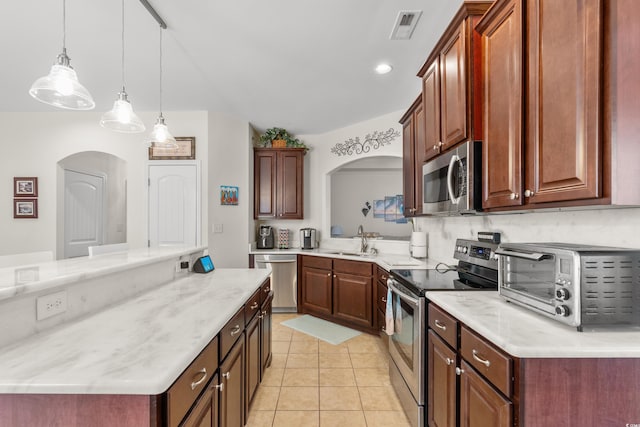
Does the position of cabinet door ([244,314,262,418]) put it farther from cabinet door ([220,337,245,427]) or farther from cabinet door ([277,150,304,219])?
cabinet door ([277,150,304,219])

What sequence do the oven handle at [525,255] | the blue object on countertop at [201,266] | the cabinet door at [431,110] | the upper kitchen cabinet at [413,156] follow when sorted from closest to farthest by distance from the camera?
the oven handle at [525,255], the cabinet door at [431,110], the blue object on countertop at [201,266], the upper kitchen cabinet at [413,156]

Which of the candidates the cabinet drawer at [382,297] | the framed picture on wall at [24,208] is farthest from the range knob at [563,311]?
the framed picture on wall at [24,208]

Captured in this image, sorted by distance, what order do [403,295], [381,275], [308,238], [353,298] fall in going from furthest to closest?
1. [308,238]
2. [353,298]
3. [381,275]
4. [403,295]

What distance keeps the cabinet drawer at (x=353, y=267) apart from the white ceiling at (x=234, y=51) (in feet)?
6.17

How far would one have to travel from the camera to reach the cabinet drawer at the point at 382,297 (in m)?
2.90

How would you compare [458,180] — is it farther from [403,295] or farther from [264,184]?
[264,184]

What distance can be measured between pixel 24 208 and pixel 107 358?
4.17 meters

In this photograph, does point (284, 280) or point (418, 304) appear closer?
point (418, 304)

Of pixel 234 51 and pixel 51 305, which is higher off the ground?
pixel 234 51

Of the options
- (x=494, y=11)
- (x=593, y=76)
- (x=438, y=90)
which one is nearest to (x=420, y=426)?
(x=593, y=76)

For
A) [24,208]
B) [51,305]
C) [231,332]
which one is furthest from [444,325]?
[24,208]

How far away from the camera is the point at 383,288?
2973 millimetres

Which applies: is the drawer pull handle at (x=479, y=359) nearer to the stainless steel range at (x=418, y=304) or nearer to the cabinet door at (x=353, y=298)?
the stainless steel range at (x=418, y=304)

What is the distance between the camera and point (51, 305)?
3.79 ft
